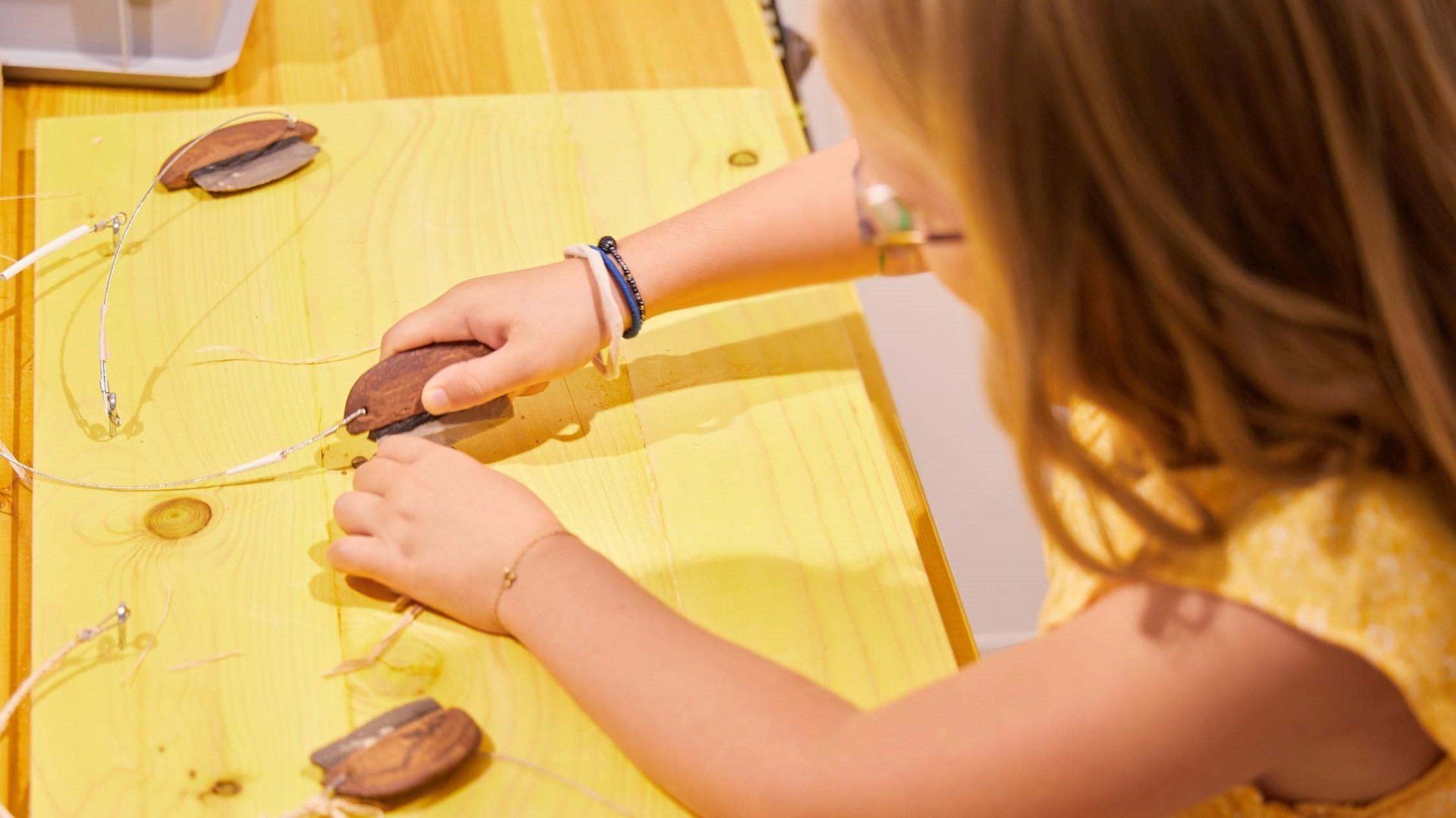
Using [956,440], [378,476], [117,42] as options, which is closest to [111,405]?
[378,476]

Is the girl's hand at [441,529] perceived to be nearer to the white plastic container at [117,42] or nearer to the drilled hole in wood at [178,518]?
the drilled hole in wood at [178,518]

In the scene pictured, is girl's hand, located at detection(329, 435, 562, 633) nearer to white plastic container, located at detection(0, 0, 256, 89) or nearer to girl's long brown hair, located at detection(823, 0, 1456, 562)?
girl's long brown hair, located at detection(823, 0, 1456, 562)

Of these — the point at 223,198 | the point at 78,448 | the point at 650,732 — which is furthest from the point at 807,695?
the point at 223,198

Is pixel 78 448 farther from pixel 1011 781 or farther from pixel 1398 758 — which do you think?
pixel 1398 758

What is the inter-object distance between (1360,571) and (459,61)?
0.84 meters

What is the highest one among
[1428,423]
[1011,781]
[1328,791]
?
[1428,423]

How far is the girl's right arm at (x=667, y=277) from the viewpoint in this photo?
82 cm

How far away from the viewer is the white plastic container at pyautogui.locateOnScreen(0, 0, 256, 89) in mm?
1033

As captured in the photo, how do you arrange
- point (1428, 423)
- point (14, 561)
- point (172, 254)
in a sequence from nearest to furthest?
point (1428, 423), point (14, 561), point (172, 254)

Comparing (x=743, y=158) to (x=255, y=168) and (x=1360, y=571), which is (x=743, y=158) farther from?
(x=1360, y=571)

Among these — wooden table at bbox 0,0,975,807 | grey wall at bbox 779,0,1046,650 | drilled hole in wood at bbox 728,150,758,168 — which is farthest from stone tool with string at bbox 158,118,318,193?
grey wall at bbox 779,0,1046,650

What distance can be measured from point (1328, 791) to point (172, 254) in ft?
2.56

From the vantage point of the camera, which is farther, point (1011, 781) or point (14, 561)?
point (14, 561)

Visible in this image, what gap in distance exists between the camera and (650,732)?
26.1 inches
